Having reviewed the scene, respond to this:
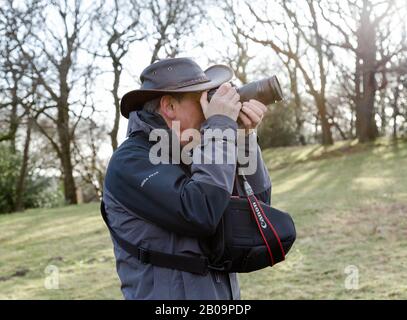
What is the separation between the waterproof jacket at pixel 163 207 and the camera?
63.0 inches

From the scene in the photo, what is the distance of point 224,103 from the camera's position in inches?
70.1

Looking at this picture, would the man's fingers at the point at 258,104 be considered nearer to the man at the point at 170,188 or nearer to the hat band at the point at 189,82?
the man at the point at 170,188

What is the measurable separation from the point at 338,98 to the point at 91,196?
51.2 ft

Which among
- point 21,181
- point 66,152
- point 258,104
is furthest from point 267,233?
point 66,152

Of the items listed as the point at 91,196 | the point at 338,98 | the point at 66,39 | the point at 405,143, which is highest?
the point at 66,39

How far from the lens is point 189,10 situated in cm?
1844

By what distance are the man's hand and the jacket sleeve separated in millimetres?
110

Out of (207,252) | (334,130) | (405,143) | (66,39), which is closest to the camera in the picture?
(207,252)

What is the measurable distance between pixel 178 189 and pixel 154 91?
0.41 metres

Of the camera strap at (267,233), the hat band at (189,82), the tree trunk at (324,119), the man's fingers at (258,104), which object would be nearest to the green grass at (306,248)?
the camera strap at (267,233)

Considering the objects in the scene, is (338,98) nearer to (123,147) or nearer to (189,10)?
(189,10)

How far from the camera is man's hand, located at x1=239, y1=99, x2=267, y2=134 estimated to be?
1825 millimetres

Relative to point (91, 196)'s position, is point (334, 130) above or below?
above

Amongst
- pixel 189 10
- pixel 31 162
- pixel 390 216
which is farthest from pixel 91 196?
pixel 390 216
